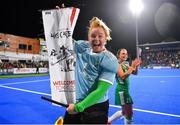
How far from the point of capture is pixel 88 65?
3.05m

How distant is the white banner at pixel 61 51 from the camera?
118 inches

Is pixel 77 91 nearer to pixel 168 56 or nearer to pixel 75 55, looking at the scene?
pixel 75 55

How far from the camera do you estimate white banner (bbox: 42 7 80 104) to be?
2.99 metres

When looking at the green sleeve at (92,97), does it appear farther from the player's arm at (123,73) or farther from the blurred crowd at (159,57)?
the blurred crowd at (159,57)

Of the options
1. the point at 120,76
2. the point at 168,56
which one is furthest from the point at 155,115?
the point at 168,56

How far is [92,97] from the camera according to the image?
111 inches

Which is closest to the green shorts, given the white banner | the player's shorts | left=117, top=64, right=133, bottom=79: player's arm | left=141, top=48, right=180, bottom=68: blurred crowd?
the player's shorts

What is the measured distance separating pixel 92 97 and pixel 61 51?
688 mm

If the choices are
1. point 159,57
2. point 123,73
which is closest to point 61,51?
point 123,73

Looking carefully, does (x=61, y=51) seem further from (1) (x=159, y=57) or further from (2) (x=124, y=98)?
(1) (x=159, y=57)

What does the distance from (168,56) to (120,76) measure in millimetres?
58585

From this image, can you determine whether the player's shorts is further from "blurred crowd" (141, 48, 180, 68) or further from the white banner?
"blurred crowd" (141, 48, 180, 68)

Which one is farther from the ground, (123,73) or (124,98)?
(123,73)

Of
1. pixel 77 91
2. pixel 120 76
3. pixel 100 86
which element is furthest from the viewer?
pixel 120 76
